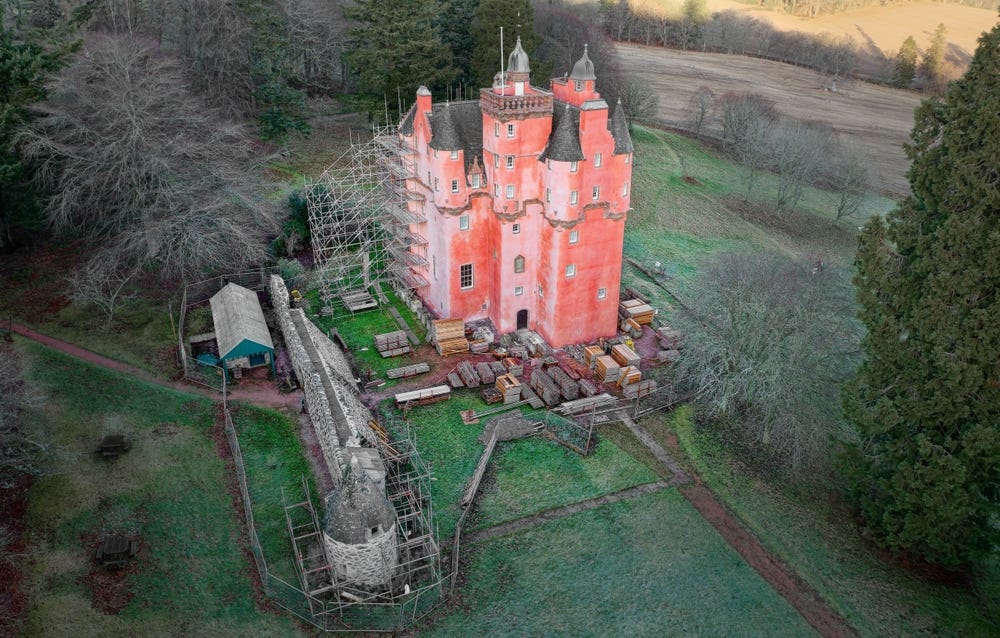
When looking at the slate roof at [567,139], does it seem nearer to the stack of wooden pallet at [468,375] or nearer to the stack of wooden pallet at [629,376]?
the stack of wooden pallet at [629,376]

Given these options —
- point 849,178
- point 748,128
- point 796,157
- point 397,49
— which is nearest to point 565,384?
point 397,49

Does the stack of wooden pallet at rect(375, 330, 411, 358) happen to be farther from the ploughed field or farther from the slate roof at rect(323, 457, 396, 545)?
the ploughed field

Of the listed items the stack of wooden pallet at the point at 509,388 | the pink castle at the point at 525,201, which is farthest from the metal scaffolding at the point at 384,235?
the stack of wooden pallet at the point at 509,388

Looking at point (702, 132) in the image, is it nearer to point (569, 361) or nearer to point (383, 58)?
point (383, 58)

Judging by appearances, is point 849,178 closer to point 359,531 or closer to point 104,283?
point 359,531

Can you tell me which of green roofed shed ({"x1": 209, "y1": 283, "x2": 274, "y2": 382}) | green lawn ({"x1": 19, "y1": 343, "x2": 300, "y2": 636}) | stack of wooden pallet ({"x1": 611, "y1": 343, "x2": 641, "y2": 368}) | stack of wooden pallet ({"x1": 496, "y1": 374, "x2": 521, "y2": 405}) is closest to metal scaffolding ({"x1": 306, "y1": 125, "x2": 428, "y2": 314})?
green roofed shed ({"x1": 209, "y1": 283, "x2": 274, "y2": 382})
